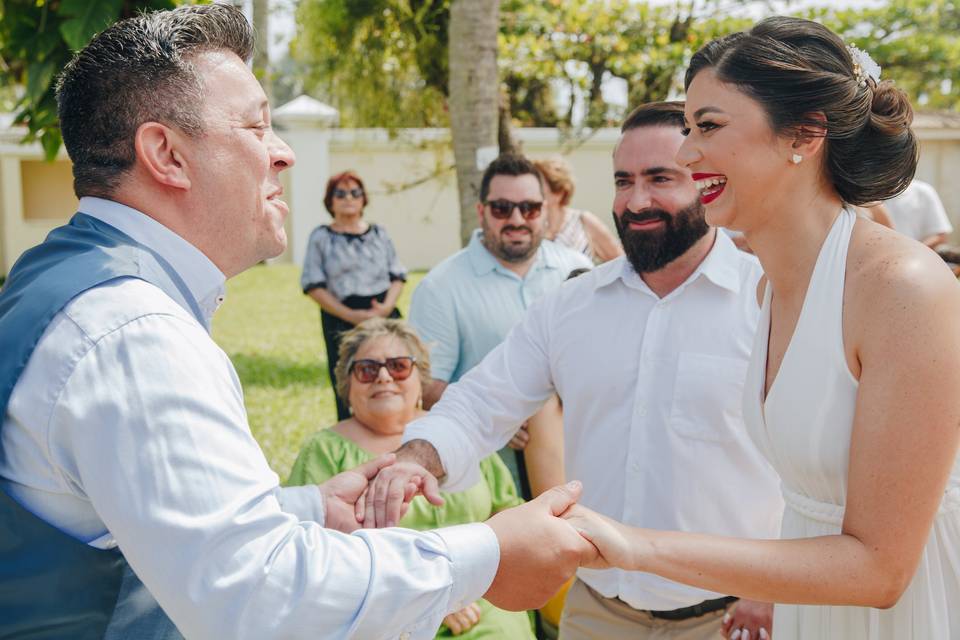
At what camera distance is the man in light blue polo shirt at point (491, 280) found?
17.2 ft

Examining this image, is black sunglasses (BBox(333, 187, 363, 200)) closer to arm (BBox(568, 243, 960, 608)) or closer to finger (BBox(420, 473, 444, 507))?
finger (BBox(420, 473, 444, 507))

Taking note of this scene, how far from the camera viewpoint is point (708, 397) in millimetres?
2986

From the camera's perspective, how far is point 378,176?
77.3 feet

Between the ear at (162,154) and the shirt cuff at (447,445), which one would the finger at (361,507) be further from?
the ear at (162,154)

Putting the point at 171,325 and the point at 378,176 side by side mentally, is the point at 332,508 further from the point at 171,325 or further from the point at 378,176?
the point at 378,176

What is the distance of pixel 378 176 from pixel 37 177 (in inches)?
372

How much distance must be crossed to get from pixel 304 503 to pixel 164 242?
884mm

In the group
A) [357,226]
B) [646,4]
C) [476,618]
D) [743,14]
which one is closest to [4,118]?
[646,4]

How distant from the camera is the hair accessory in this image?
224cm

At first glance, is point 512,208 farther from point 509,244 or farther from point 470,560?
point 470,560

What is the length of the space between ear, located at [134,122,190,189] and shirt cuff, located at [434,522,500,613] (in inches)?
33.2

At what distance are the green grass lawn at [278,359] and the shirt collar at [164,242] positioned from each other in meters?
5.54

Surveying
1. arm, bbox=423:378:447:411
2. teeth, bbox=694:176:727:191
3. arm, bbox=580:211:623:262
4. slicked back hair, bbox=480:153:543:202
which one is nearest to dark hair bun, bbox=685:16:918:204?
teeth, bbox=694:176:727:191

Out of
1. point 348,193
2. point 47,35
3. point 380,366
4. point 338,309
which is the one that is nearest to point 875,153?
point 380,366
